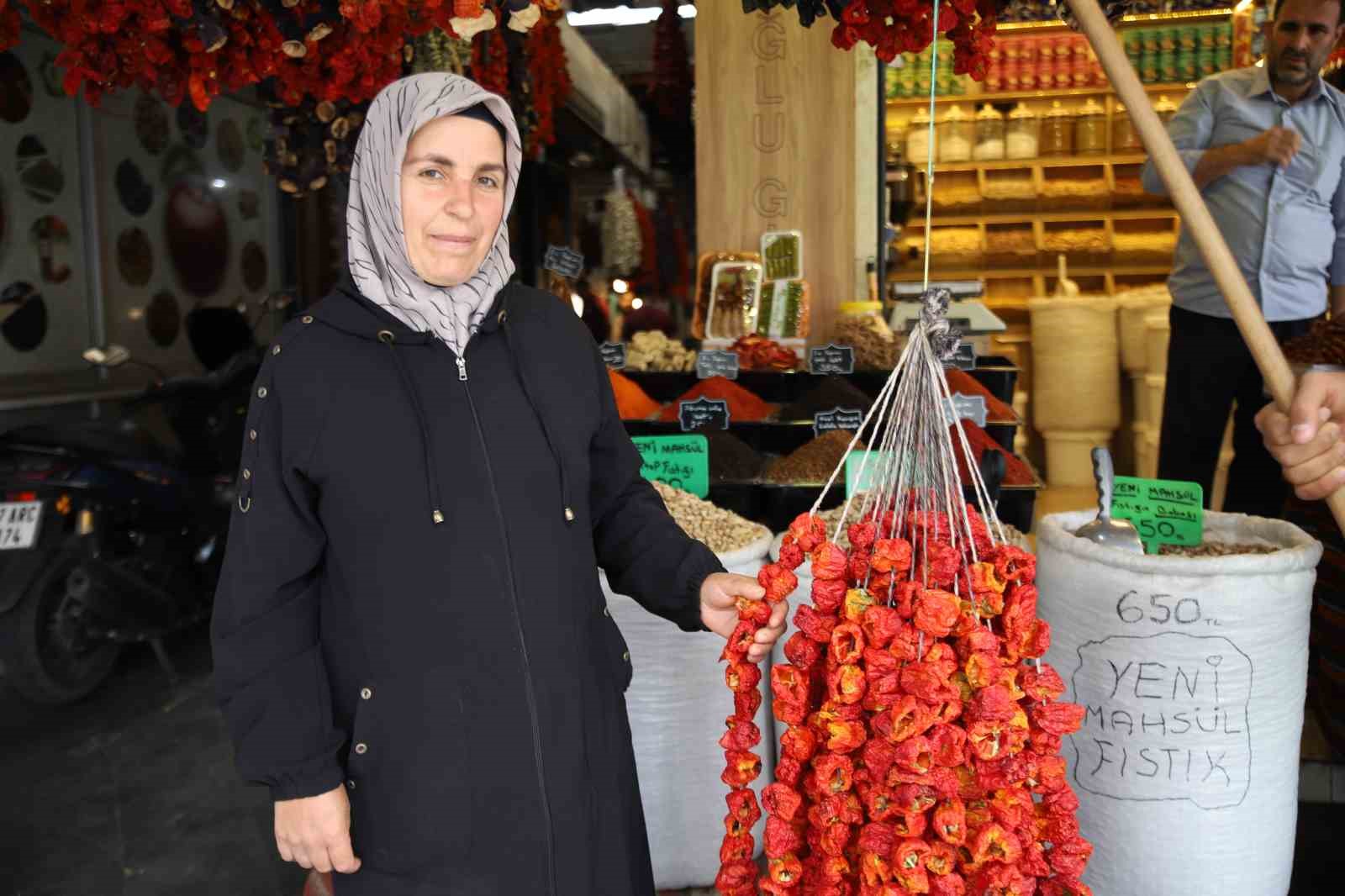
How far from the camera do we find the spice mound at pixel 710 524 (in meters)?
1.66

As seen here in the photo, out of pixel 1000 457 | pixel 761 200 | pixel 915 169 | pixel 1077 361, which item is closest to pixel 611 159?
pixel 915 169

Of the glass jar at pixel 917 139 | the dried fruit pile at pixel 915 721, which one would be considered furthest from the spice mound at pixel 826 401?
the glass jar at pixel 917 139

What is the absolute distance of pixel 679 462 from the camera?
6.08 ft

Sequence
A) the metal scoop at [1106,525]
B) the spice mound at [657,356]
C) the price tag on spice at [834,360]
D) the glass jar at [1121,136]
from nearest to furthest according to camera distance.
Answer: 1. the metal scoop at [1106,525]
2. the price tag on spice at [834,360]
3. the spice mound at [657,356]
4. the glass jar at [1121,136]

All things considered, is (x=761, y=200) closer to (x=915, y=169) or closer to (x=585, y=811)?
(x=585, y=811)

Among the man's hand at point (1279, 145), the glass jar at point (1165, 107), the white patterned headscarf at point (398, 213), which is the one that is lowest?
the white patterned headscarf at point (398, 213)

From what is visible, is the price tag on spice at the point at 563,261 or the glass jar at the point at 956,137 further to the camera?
the glass jar at the point at 956,137

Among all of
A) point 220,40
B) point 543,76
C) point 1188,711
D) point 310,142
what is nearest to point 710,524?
point 1188,711

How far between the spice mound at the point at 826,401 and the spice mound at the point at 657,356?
1.30 feet

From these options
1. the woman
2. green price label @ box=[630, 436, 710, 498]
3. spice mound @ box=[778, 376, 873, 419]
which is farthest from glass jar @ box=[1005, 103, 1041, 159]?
the woman

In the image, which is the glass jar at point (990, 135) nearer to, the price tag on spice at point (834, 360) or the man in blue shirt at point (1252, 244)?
the man in blue shirt at point (1252, 244)

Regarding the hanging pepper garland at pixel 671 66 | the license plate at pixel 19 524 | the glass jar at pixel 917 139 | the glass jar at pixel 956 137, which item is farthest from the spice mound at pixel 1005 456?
the glass jar at pixel 956 137

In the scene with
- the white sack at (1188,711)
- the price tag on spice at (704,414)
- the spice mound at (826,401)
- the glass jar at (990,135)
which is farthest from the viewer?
the glass jar at (990,135)

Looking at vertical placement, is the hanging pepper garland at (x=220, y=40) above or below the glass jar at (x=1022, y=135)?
below
